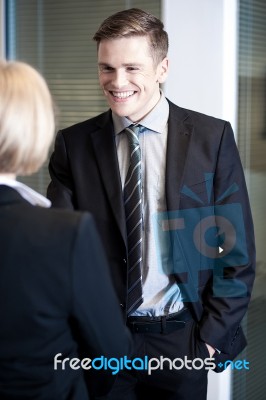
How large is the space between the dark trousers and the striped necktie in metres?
0.13

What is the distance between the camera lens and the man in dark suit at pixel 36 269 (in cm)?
105

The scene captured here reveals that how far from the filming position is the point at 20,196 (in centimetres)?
111

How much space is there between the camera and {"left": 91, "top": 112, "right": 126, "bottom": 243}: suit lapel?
5.66 ft

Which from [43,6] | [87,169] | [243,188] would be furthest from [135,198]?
[43,6]

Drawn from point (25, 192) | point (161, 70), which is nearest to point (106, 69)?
point (161, 70)

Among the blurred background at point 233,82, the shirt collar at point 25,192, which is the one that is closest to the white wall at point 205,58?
the blurred background at point 233,82

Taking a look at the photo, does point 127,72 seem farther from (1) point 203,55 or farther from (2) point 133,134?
(1) point 203,55

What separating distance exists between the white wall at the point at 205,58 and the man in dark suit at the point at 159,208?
0.44 m

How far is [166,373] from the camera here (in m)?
1.75

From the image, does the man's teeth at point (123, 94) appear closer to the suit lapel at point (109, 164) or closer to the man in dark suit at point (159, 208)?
the man in dark suit at point (159, 208)

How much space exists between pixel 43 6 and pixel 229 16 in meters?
1.00

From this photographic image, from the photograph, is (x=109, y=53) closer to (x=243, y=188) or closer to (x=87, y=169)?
(x=87, y=169)

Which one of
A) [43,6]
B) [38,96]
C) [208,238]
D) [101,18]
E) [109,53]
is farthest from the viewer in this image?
[43,6]

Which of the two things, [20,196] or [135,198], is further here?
[135,198]
